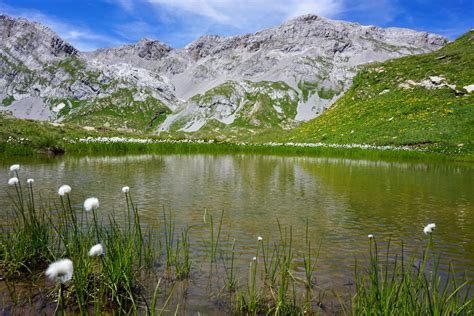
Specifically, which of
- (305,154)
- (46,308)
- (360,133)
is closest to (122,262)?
(46,308)

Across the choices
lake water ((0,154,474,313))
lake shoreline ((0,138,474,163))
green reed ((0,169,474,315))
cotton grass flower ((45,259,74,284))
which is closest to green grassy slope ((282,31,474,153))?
lake shoreline ((0,138,474,163))

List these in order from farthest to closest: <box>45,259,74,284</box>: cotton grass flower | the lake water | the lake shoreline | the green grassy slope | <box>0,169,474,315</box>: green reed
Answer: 1. the green grassy slope
2. the lake shoreline
3. the lake water
4. <box>0,169,474,315</box>: green reed
5. <box>45,259,74,284</box>: cotton grass flower

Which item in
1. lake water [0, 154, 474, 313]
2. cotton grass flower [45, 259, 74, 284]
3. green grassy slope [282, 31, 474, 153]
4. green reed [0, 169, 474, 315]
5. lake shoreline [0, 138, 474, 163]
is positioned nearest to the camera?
cotton grass flower [45, 259, 74, 284]

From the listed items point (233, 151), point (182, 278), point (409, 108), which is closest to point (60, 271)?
point (182, 278)

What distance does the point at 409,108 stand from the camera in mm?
42438

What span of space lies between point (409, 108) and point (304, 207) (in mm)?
35855

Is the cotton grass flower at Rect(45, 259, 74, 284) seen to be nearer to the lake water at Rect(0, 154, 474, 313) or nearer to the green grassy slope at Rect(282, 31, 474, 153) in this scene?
the lake water at Rect(0, 154, 474, 313)

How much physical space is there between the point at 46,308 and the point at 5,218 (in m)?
4.89

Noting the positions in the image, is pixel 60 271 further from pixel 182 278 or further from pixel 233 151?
pixel 233 151

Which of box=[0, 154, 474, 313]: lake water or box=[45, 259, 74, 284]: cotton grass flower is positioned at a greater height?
box=[45, 259, 74, 284]: cotton grass flower

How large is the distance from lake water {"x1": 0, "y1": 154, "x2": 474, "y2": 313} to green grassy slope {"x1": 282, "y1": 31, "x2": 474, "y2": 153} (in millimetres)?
17945

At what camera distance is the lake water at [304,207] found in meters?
7.27

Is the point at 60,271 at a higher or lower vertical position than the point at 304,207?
higher

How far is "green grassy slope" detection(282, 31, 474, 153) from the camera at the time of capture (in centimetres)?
3553
